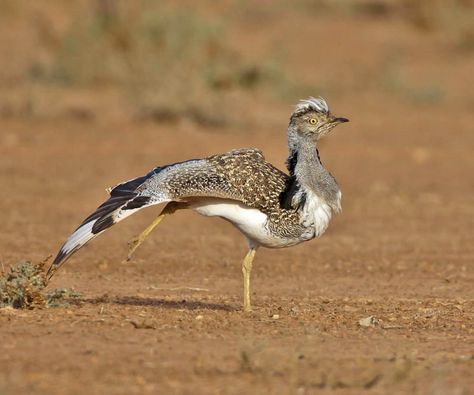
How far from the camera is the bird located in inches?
266

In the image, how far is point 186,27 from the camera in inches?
709

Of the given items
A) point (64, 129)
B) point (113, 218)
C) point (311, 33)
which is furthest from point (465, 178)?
point (311, 33)

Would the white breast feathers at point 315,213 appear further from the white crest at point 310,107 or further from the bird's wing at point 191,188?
the white crest at point 310,107

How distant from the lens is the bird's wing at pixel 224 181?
680 centimetres

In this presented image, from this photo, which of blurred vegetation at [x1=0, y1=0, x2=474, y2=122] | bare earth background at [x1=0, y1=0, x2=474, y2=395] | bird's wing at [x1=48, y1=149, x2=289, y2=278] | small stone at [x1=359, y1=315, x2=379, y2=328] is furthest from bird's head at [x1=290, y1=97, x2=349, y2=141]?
blurred vegetation at [x1=0, y1=0, x2=474, y2=122]

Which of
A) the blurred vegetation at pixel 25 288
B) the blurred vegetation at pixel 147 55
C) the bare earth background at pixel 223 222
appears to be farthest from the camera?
the blurred vegetation at pixel 147 55

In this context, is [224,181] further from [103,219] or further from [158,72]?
[158,72]

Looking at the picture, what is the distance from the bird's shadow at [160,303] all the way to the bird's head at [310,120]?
3.88 ft

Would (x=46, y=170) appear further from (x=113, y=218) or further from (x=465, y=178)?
(x=113, y=218)

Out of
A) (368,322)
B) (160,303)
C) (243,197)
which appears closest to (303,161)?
(243,197)

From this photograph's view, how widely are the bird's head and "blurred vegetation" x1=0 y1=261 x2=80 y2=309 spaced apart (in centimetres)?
177

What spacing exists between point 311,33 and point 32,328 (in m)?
19.9

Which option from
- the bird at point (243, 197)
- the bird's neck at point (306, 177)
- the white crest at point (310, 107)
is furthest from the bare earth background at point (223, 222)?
the white crest at point (310, 107)

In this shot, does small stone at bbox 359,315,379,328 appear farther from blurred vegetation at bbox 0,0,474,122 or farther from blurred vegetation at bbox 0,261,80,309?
blurred vegetation at bbox 0,0,474,122
